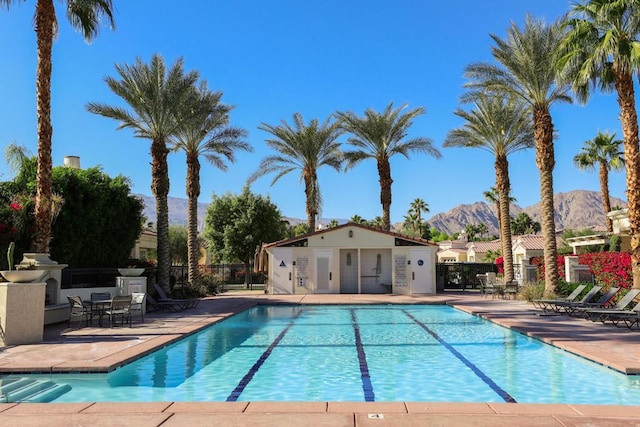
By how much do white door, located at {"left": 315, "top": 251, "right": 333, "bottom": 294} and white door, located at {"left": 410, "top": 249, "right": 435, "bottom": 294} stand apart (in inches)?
175

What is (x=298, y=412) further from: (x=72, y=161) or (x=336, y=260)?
(x=72, y=161)

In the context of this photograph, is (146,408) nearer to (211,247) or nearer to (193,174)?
(193,174)

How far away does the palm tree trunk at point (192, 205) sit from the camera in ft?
86.5

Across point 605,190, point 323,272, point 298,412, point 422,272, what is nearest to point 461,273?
point 422,272

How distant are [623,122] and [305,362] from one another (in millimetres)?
13233

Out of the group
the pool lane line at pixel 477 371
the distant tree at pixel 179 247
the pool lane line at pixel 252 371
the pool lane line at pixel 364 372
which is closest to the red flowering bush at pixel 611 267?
the pool lane line at pixel 477 371

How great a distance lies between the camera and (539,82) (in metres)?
20.5

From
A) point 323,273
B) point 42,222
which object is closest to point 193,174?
point 323,273

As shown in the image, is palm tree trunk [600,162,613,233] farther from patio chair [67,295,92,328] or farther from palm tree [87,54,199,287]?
patio chair [67,295,92,328]

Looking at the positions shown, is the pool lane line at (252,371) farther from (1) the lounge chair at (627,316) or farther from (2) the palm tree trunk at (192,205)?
(2) the palm tree trunk at (192,205)

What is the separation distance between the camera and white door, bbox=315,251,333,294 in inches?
1093

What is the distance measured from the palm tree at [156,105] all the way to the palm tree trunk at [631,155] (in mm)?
16501

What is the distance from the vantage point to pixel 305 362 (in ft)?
33.0

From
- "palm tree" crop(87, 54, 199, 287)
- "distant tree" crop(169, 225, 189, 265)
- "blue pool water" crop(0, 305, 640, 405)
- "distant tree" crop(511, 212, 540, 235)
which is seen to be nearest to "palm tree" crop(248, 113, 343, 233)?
"palm tree" crop(87, 54, 199, 287)
